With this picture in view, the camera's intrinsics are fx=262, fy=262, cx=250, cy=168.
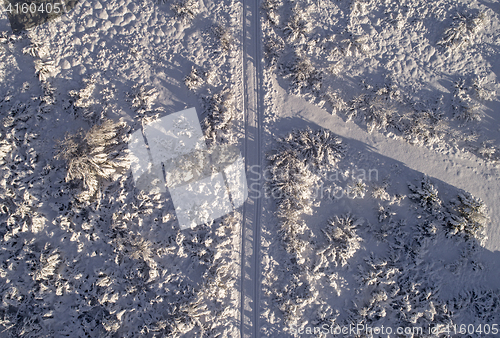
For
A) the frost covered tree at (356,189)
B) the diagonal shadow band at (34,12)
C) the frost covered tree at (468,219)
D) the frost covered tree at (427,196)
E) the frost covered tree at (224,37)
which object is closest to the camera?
the frost covered tree at (468,219)

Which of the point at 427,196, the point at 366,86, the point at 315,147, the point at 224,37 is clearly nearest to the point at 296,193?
the point at 315,147

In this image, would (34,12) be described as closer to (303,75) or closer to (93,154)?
→ (93,154)

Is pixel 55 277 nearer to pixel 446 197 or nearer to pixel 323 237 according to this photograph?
pixel 323 237

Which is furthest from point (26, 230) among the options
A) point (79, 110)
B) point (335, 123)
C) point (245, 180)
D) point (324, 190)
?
point (335, 123)

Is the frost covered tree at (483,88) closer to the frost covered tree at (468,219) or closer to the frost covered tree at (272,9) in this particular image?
the frost covered tree at (468,219)

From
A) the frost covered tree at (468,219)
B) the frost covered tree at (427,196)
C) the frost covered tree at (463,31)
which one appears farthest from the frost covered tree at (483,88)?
the frost covered tree at (427,196)

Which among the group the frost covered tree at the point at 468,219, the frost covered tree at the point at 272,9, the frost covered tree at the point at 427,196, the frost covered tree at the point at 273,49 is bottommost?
the frost covered tree at the point at 468,219
